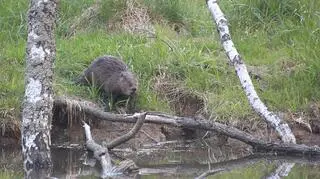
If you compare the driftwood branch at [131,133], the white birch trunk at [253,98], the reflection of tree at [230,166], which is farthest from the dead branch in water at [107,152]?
the white birch trunk at [253,98]

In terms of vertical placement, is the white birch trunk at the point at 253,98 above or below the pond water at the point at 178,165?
above

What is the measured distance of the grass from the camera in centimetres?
692

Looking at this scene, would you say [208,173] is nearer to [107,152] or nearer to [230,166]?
[230,166]

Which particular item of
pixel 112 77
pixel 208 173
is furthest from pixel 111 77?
pixel 208 173

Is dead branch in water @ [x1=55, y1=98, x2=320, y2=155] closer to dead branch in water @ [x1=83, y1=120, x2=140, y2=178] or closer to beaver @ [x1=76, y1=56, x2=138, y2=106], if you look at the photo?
dead branch in water @ [x1=83, y1=120, x2=140, y2=178]

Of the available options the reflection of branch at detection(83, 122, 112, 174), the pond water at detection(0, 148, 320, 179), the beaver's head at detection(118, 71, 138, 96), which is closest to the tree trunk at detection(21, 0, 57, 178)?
the pond water at detection(0, 148, 320, 179)

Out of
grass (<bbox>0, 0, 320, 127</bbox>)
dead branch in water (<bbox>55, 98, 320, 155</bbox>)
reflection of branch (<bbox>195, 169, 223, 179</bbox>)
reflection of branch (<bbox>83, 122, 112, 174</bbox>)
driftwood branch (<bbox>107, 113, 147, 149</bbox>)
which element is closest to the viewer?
reflection of branch (<bbox>195, 169, 223, 179</bbox>)

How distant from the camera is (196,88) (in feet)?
23.2

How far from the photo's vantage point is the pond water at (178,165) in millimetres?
5574

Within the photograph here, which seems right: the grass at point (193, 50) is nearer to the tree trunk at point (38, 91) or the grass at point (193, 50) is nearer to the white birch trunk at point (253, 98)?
the white birch trunk at point (253, 98)

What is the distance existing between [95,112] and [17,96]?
690 millimetres

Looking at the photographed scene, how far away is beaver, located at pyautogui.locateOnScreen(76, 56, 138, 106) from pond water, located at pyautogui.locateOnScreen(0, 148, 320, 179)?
2.06ft

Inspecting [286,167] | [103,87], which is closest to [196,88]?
[103,87]

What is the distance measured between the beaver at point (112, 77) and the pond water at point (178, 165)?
0.63 m
